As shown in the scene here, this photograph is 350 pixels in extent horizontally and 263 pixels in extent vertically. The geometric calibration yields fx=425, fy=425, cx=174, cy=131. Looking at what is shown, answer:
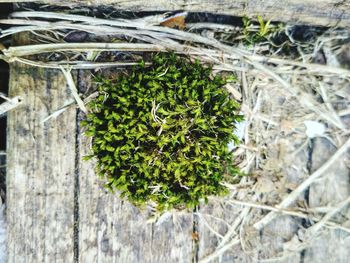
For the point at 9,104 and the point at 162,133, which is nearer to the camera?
the point at 162,133

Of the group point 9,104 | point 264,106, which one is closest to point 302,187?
point 264,106

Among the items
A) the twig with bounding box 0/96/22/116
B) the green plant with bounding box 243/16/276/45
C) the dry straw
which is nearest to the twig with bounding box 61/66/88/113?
the dry straw

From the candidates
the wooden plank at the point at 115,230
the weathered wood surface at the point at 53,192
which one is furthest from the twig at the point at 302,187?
the weathered wood surface at the point at 53,192

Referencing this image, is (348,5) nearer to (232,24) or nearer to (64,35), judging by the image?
(232,24)

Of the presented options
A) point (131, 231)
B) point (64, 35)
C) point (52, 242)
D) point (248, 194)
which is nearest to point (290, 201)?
point (248, 194)

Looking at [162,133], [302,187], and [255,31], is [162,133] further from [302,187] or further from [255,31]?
[302,187]

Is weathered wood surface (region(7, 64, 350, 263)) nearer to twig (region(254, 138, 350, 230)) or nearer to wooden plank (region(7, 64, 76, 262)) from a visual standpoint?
wooden plank (region(7, 64, 76, 262))

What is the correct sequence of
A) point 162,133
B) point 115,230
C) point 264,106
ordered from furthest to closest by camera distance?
1. point 264,106
2. point 115,230
3. point 162,133

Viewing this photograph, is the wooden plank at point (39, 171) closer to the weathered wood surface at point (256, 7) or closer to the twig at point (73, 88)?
the twig at point (73, 88)
